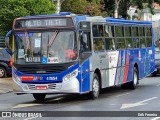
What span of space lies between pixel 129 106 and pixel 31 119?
3715mm

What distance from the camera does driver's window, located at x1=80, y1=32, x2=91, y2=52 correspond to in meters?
16.7

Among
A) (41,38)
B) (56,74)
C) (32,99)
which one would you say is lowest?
(32,99)

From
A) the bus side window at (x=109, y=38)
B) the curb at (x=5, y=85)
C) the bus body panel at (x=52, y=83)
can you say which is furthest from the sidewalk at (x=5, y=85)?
the bus body panel at (x=52, y=83)

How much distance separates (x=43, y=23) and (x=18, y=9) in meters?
12.6

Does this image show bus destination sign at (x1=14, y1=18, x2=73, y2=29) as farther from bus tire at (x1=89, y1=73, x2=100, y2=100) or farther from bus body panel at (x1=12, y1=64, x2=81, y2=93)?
bus tire at (x1=89, y1=73, x2=100, y2=100)

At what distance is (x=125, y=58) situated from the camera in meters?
20.9

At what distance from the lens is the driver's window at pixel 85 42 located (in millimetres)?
16656

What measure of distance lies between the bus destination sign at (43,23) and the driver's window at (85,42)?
0.66 m

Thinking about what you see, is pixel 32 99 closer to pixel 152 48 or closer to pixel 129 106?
pixel 129 106

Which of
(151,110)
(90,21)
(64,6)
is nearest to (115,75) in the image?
(90,21)

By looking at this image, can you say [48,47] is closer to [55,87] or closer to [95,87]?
[55,87]

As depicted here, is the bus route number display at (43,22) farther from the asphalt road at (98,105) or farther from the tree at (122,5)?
the tree at (122,5)

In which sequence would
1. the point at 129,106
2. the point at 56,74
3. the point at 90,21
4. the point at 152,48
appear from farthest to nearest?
1. the point at 152,48
2. the point at 90,21
3. the point at 56,74
4. the point at 129,106

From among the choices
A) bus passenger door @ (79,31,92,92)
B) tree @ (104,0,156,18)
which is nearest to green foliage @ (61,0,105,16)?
tree @ (104,0,156,18)
